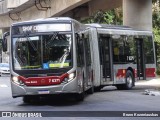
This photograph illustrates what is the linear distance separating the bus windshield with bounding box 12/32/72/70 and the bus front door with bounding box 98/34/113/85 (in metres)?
5.81

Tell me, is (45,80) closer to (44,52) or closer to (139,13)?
(44,52)

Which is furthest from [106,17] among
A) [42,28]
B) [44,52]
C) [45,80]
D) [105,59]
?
[45,80]

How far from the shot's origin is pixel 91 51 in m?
22.4

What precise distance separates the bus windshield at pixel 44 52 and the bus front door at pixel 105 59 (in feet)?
19.1

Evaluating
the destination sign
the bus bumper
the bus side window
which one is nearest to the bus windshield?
the destination sign

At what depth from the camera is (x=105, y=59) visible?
23938mm

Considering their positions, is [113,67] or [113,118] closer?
[113,118]

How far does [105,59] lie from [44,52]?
21.5ft

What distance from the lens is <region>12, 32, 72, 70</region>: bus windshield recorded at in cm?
1778

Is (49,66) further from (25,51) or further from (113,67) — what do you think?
(113,67)

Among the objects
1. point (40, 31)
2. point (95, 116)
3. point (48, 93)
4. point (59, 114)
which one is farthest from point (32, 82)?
point (95, 116)

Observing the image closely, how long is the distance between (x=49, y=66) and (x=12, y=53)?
57.2 inches

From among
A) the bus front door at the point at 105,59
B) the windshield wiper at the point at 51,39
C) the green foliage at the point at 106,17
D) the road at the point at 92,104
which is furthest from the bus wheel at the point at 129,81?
the green foliage at the point at 106,17

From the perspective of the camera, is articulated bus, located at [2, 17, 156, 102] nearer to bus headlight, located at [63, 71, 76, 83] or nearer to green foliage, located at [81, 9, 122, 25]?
bus headlight, located at [63, 71, 76, 83]
